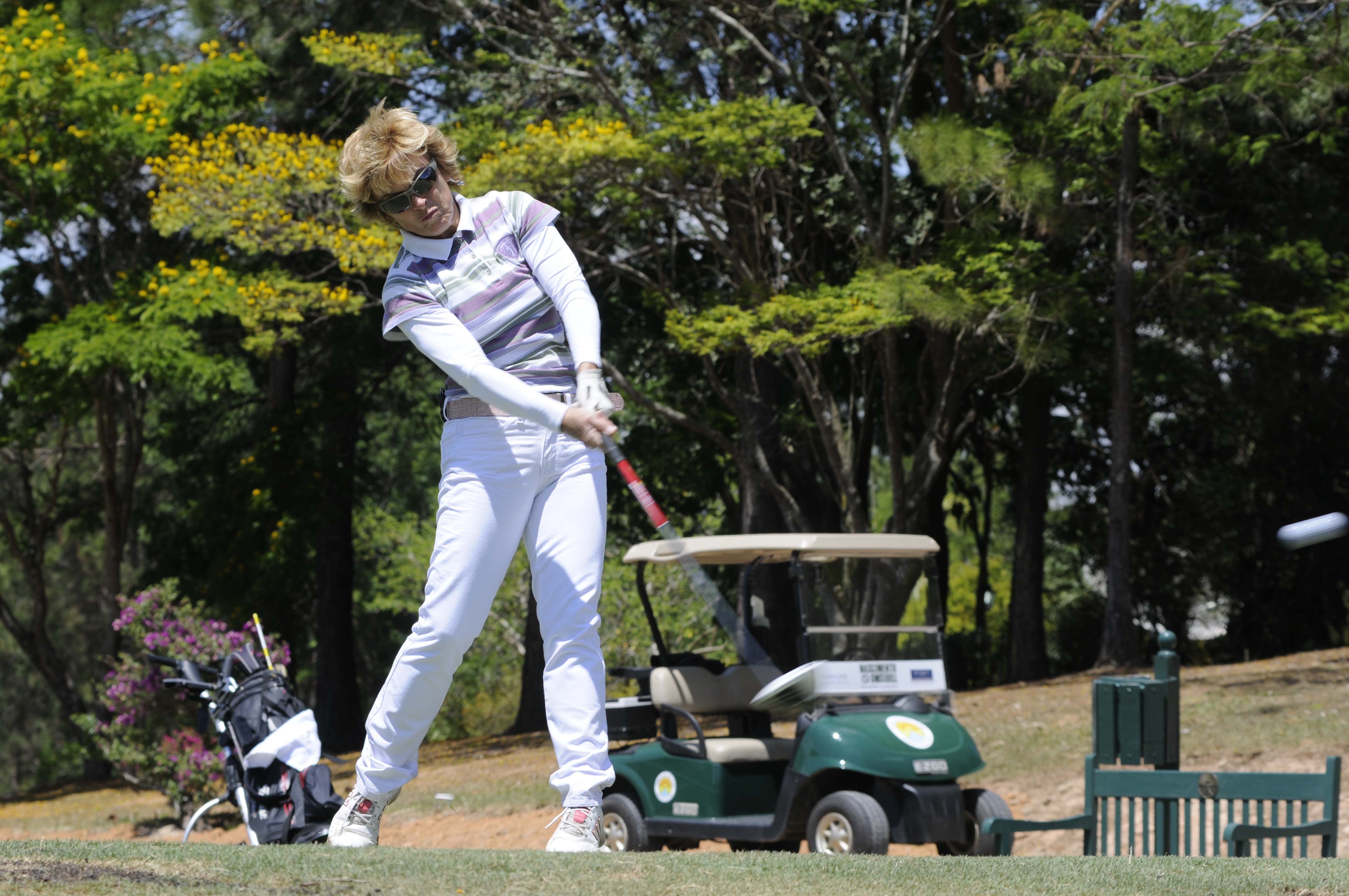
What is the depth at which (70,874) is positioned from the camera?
326cm

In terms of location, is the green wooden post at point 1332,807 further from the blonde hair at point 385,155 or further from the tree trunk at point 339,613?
the tree trunk at point 339,613

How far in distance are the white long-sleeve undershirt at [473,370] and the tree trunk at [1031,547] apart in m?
16.6

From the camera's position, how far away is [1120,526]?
1725cm

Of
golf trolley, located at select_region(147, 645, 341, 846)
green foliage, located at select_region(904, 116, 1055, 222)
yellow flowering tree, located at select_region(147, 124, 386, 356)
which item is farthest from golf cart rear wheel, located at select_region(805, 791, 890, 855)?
green foliage, located at select_region(904, 116, 1055, 222)

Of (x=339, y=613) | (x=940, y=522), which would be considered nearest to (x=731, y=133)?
(x=940, y=522)

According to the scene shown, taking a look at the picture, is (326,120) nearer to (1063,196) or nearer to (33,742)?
(1063,196)

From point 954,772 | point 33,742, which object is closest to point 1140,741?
point 954,772

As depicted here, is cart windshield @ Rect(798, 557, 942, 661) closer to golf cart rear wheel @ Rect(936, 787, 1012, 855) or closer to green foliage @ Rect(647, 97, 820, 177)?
golf cart rear wheel @ Rect(936, 787, 1012, 855)

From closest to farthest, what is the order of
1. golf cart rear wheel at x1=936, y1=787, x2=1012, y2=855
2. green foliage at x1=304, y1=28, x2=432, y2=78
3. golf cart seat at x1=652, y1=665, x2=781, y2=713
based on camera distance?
golf cart rear wheel at x1=936, y1=787, x2=1012, y2=855 → golf cart seat at x1=652, y1=665, x2=781, y2=713 → green foliage at x1=304, y1=28, x2=432, y2=78

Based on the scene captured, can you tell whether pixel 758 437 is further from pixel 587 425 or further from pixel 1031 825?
pixel 587 425

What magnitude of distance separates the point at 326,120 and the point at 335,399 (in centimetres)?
402

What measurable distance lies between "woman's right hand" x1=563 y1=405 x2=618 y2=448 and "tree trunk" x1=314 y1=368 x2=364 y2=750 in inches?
687

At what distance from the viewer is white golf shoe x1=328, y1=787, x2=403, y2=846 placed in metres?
4.14

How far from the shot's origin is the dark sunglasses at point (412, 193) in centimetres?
404
